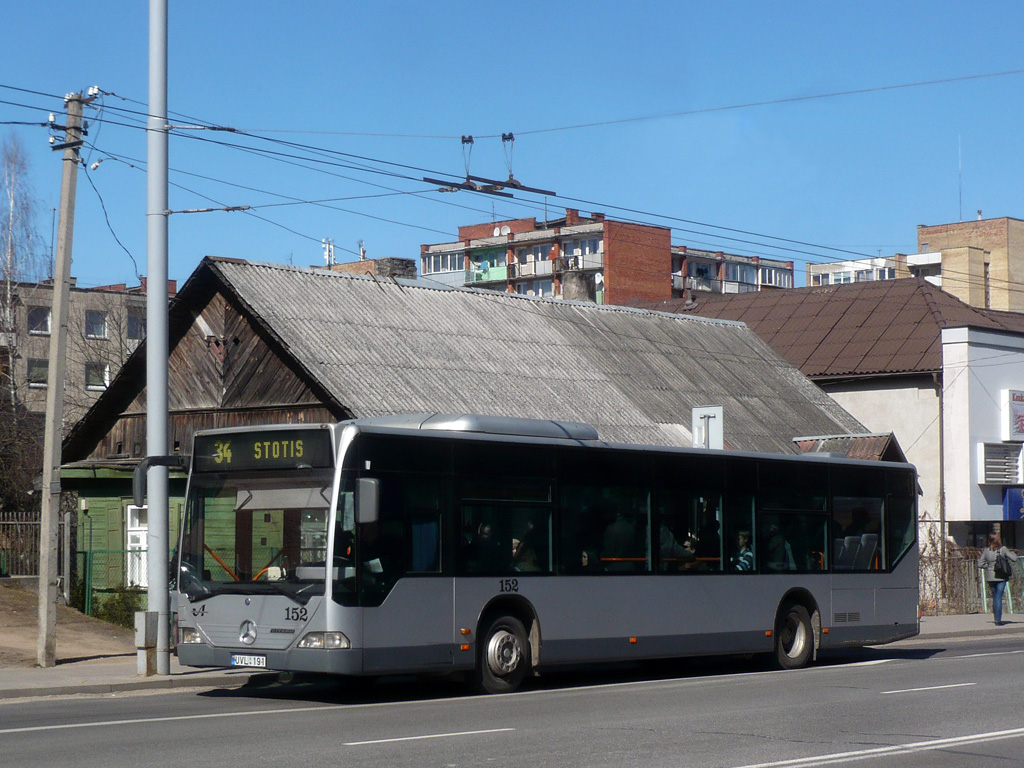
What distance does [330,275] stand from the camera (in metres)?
27.5

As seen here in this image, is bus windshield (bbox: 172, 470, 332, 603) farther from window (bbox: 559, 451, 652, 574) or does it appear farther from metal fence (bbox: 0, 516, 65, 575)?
metal fence (bbox: 0, 516, 65, 575)

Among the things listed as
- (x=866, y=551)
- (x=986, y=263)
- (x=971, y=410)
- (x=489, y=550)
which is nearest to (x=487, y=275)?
(x=986, y=263)

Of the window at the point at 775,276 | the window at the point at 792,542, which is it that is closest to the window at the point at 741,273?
the window at the point at 775,276

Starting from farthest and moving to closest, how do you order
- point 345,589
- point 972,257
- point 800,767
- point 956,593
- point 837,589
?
point 972,257 < point 956,593 < point 837,589 < point 345,589 < point 800,767

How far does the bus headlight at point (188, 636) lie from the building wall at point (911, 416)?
2668 centimetres

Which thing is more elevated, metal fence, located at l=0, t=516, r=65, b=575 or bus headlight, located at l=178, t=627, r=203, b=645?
metal fence, located at l=0, t=516, r=65, b=575

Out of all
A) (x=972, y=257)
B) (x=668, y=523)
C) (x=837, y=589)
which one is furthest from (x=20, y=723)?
(x=972, y=257)

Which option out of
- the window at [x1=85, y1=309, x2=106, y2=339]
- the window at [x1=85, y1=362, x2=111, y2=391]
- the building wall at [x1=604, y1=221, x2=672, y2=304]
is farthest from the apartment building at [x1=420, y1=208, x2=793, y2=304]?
the window at [x1=85, y1=362, x2=111, y2=391]

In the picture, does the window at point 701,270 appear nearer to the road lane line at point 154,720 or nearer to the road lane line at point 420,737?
the road lane line at point 154,720

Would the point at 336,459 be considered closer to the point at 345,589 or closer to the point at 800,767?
the point at 345,589

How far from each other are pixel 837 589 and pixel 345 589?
27.2 feet

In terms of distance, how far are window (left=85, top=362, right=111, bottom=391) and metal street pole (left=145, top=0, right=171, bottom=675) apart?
40.2 meters

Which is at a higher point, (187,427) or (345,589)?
(187,427)

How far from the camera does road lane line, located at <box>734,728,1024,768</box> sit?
31.0 ft
